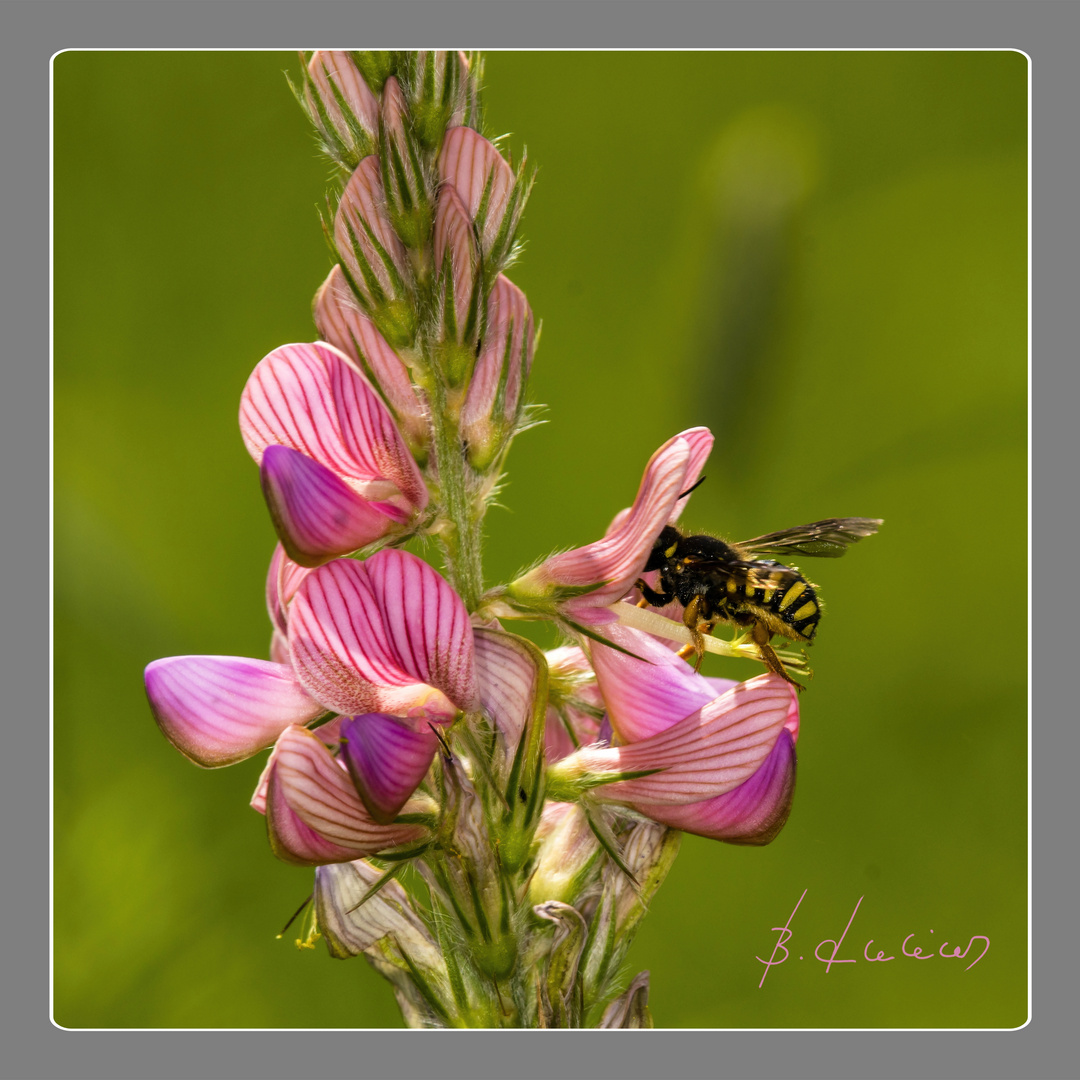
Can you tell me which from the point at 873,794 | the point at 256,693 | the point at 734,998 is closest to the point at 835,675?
the point at 873,794

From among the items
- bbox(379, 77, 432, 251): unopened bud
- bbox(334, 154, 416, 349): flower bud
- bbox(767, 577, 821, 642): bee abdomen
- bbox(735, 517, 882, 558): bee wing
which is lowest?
bbox(767, 577, 821, 642): bee abdomen

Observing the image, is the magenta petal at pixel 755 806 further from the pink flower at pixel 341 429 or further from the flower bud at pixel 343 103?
the flower bud at pixel 343 103

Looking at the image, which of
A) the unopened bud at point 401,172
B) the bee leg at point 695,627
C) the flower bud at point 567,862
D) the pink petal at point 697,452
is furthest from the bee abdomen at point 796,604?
the unopened bud at point 401,172

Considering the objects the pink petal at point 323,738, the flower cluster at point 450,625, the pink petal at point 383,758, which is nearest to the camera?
the pink petal at point 383,758

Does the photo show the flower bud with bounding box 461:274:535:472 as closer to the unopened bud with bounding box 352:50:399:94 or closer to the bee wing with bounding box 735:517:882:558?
the unopened bud with bounding box 352:50:399:94

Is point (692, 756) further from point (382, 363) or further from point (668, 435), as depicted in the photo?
point (668, 435)

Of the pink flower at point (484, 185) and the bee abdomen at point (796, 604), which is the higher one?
the pink flower at point (484, 185)
